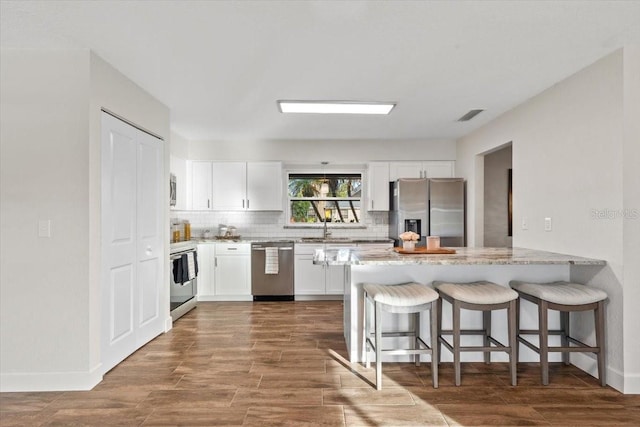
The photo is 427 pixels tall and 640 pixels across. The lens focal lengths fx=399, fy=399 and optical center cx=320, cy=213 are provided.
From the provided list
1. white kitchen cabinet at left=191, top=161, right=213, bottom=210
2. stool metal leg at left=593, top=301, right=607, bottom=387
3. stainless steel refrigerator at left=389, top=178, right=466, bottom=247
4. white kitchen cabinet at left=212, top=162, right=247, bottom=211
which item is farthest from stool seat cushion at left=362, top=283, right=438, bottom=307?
white kitchen cabinet at left=191, top=161, right=213, bottom=210

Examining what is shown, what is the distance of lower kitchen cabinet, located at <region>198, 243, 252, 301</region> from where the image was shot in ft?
19.3

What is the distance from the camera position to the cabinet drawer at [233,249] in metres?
5.91

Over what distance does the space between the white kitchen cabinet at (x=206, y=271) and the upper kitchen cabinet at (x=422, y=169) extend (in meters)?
2.99

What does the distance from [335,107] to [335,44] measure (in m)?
1.47

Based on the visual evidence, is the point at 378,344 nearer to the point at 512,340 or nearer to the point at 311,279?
the point at 512,340

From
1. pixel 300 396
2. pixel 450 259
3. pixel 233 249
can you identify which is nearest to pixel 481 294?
pixel 450 259

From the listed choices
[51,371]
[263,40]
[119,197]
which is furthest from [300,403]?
[263,40]

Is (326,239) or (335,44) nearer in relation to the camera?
(335,44)

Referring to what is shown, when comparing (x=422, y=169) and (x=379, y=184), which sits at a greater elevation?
(x=422, y=169)

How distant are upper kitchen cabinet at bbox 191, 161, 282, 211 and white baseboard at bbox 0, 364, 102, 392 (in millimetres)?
3505

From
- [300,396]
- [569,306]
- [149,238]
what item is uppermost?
[149,238]

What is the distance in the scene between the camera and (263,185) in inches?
246

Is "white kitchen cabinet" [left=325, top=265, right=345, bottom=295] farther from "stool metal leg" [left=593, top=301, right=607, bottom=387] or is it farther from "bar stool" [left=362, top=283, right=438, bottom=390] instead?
"stool metal leg" [left=593, top=301, right=607, bottom=387]

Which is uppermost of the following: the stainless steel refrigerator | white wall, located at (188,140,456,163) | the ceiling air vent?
the ceiling air vent
